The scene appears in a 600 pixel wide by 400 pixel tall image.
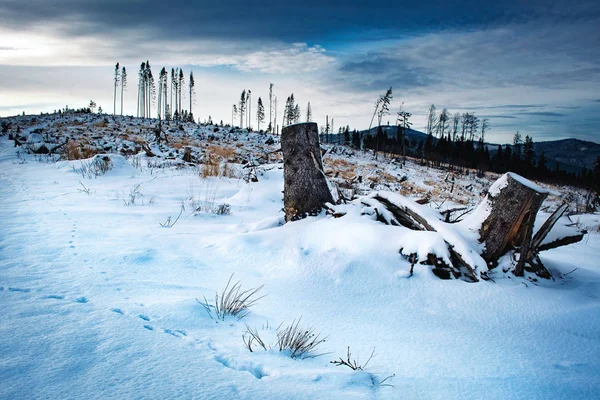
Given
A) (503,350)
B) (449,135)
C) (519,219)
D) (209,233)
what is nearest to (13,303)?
(209,233)

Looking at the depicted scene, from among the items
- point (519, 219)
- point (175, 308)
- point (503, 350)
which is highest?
point (519, 219)

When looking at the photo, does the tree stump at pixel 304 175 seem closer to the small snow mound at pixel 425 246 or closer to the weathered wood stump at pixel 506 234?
the small snow mound at pixel 425 246

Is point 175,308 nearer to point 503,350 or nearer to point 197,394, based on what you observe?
point 197,394

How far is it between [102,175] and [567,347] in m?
8.38

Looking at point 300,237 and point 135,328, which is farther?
point 300,237

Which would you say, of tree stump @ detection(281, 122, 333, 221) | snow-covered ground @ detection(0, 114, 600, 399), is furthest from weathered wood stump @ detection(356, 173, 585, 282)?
tree stump @ detection(281, 122, 333, 221)

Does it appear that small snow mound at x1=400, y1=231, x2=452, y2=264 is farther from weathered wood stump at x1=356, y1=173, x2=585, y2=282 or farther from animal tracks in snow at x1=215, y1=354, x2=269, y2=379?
animal tracks in snow at x1=215, y1=354, x2=269, y2=379

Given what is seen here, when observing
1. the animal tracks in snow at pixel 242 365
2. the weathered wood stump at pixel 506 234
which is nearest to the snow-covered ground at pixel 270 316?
the animal tracks in snow at pixel 242 365

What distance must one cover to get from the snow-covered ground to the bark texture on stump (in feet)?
0.96

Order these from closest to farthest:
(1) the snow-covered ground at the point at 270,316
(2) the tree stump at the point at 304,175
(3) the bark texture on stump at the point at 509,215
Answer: (1) the snow-covered ground at the point at 270,316, (3) the bark texture on stump at the point at 509,215, (2) the tree stump at the point at 304,175

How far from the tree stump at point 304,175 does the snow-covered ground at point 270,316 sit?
1.20ft

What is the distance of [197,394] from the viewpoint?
1.03 meters

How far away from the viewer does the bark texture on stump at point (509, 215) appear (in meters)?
2.43

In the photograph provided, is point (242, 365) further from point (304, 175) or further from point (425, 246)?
point (304, 175)
